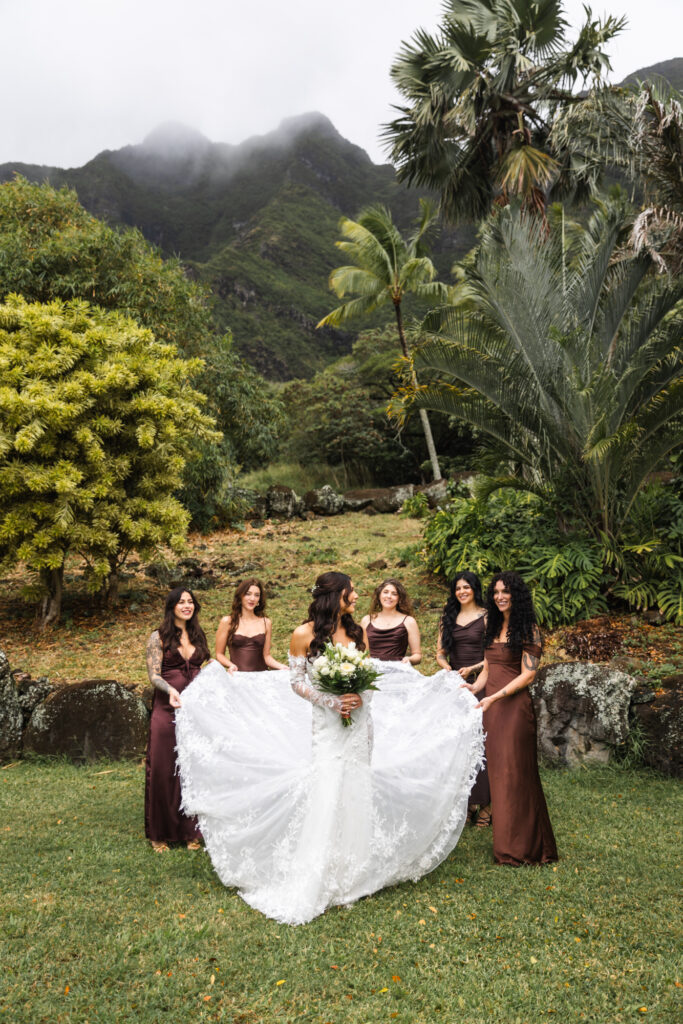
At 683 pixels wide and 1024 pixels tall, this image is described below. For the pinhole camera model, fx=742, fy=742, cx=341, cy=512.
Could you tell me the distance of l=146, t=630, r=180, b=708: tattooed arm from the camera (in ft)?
19.0

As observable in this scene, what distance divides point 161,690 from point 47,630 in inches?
286

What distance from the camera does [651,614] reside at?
9.65 metres

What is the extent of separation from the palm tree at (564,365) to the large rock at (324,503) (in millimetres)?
12003

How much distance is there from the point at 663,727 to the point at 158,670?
4641 mm

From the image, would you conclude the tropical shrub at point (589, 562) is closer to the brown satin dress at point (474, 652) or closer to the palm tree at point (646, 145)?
the brown satin dress at point (474, 652)

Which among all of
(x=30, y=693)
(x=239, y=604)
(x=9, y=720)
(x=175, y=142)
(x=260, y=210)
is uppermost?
(x=175, y=142)

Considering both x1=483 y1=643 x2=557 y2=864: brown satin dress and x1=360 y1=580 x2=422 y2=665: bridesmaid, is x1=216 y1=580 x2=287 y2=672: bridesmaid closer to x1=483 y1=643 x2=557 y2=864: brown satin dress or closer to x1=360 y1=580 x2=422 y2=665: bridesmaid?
x1=360 y1=580 x2=422 y2=665: bridesmaid

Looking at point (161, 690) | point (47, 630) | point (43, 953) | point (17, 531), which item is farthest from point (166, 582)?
point (43, 953)

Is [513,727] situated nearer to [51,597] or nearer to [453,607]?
[453,607]

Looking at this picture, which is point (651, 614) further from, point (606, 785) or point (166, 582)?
point (166, 582)

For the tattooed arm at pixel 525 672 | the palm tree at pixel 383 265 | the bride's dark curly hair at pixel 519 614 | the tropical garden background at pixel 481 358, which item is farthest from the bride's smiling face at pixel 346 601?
the palm tree at pixel 383 265

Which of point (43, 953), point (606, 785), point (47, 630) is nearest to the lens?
point (43, 953)

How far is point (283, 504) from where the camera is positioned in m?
21.9

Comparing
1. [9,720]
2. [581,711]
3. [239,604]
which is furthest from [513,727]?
[9,720]
